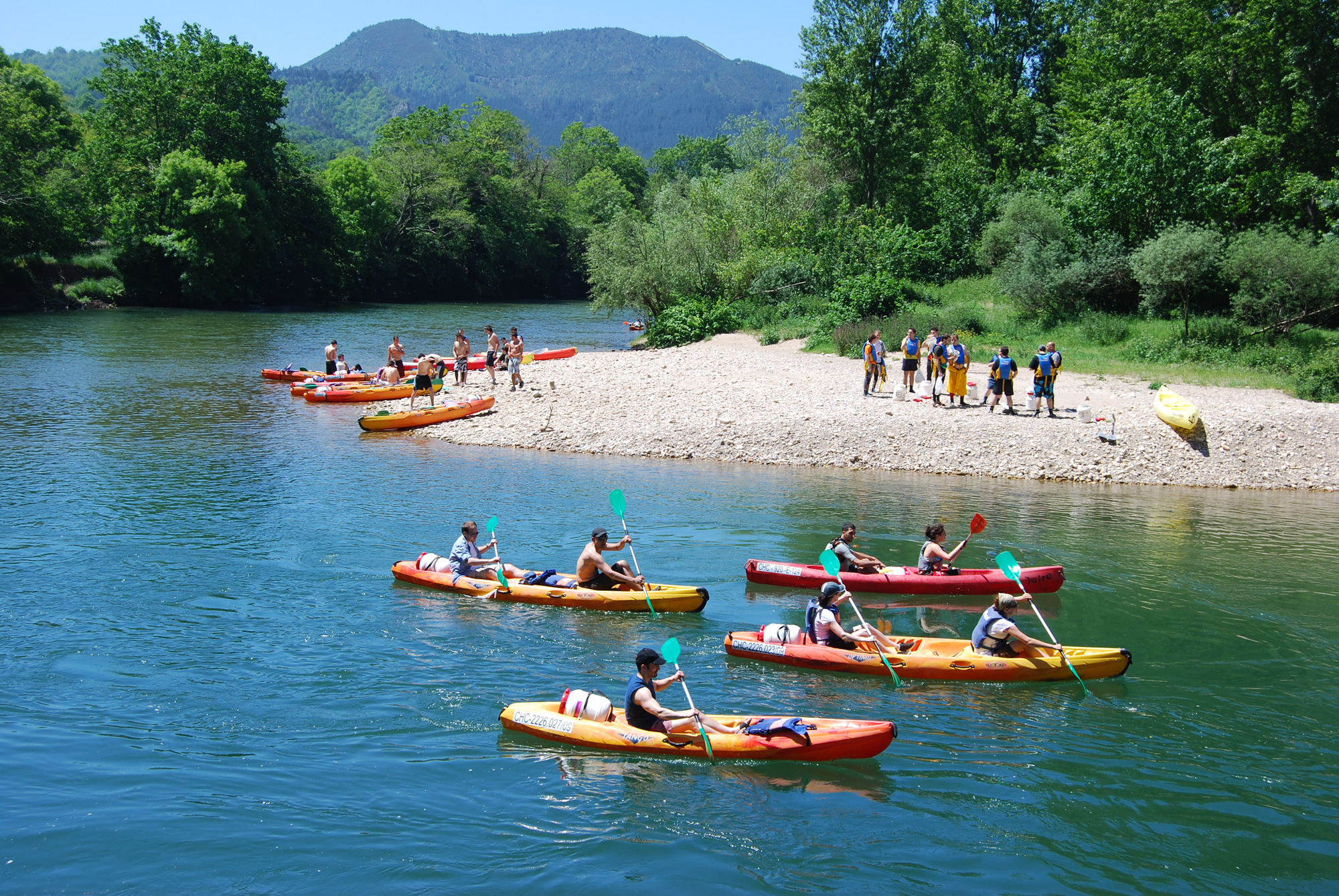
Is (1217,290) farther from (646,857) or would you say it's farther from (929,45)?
(646,857)

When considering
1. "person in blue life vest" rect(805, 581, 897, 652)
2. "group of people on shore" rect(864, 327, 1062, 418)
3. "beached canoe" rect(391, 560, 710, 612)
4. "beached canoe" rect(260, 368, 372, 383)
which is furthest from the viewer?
"beached canoe" rect(260, 368, 372, 383)

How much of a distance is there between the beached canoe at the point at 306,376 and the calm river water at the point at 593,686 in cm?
1099

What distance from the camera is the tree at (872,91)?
1560 inches

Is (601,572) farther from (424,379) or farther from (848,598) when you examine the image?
(424,379)

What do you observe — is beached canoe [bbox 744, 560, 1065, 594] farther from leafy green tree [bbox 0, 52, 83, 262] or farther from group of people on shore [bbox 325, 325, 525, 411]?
leafy green tree [bbox 0, 52, 83, 262]

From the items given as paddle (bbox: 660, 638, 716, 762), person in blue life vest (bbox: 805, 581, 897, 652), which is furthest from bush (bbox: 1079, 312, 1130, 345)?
paddle (bbox: 660, 638, 716, 762)

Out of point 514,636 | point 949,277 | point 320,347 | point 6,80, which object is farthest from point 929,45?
point 6,80

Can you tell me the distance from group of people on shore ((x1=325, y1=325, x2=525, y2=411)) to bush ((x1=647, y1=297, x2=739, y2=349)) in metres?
6.82

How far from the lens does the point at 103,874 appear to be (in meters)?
7.62

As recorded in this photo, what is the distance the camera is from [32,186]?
4759 centimetres

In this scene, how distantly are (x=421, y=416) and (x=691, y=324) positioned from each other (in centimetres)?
1360

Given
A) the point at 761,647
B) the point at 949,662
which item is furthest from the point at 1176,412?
the point at 761,647

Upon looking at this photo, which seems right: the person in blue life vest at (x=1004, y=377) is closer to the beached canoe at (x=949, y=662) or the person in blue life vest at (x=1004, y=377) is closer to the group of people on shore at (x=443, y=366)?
the beached canoe at (x=949, y=662)

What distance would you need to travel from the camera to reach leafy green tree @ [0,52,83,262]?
47.1 metres
